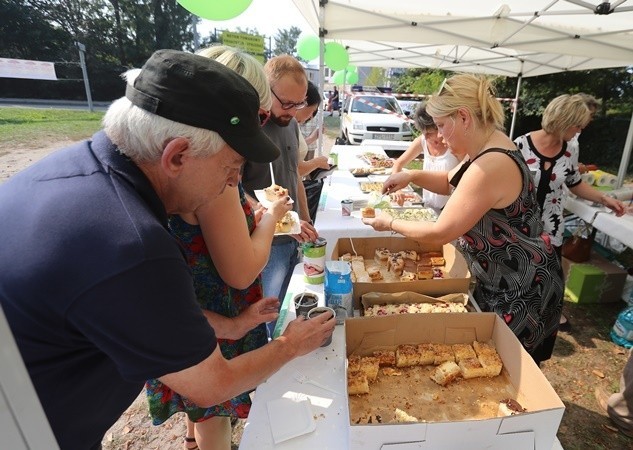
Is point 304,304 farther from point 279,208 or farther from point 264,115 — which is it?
point 264,115

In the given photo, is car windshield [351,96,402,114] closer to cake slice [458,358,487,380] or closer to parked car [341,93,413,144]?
parked car [341,93,413,144]

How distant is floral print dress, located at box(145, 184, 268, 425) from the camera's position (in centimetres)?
124

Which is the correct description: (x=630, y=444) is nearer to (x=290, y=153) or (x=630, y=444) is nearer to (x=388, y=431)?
(x=388, y=431)

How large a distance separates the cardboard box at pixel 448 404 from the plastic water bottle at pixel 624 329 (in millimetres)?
2575

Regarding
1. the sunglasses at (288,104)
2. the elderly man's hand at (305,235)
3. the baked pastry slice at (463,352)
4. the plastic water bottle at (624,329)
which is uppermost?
the sunglasses at (288,104)

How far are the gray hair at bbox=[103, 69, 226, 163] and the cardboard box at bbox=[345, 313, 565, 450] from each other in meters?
0.75

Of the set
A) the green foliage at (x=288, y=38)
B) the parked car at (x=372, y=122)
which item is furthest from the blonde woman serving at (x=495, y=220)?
the green foliage at (x=288, y=38)

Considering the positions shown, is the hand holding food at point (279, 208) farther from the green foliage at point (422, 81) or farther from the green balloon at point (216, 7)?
the green foliage at point (422, 81)

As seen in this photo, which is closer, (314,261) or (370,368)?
(370,368)

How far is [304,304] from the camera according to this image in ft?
4.56

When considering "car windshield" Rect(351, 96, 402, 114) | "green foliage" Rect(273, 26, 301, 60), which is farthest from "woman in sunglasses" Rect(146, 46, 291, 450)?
"green foliage" Rect(273, 26, 301, 60)

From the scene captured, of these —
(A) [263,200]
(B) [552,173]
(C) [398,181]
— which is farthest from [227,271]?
(B) [552,173]

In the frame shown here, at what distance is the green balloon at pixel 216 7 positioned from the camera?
2.76 metres

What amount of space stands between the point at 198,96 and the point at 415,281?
3.99 feet
